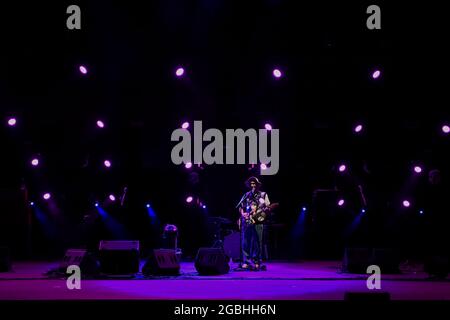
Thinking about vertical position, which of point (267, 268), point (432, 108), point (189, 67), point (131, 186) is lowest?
point (267, 268)

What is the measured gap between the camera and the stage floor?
737 centimetres

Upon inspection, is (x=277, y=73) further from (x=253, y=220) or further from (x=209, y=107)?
(x=253, y=220)

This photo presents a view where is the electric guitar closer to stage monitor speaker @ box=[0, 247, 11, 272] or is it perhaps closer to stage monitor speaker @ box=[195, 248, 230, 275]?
stage monitor speaker @ box=[195, 248, 230, 275]

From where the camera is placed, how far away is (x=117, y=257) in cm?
962

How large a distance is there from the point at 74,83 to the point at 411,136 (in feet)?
23.6

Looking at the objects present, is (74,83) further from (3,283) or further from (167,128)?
(3,283)

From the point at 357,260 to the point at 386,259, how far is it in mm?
555

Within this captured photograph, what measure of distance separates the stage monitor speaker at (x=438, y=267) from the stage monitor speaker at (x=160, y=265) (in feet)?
13.5

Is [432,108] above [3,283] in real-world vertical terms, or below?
above

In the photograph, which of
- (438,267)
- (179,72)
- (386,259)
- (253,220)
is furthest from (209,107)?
(438,267)

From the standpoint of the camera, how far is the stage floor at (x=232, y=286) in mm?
7371

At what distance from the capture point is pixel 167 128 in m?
12.8

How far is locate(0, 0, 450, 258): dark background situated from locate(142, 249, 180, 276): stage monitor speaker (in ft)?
10.4

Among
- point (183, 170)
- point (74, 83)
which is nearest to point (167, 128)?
point (183, 170)
